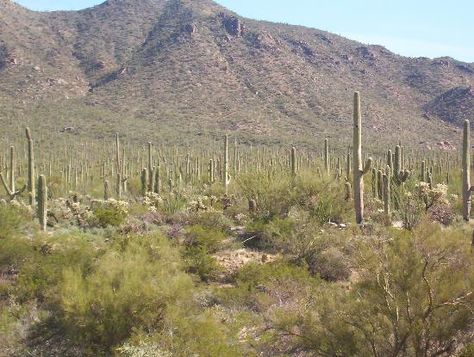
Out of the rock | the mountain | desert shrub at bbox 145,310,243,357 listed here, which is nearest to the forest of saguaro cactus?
desert shrub at bbox 145,310,243,357

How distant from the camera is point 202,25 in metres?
89.1

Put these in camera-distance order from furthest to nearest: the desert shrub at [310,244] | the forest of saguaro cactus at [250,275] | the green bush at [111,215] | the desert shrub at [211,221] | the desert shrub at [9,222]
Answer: the green bush at [111,215], the desert shrub at [211,221], the desert shrub at [9,222], the desert shrub at [310,244], the forest of saguaro cactus at [250,275]

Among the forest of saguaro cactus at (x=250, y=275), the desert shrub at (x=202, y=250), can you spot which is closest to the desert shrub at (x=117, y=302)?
the forest of saguaro cactus at (x=250, y=275)

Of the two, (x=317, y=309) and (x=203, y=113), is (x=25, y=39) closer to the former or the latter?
(x=203, y=113)

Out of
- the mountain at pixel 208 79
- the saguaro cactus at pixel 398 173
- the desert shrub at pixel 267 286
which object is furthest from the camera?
the mountain at pixel 208 79

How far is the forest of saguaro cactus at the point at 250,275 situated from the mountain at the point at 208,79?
40978mm

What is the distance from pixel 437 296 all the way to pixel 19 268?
9557 millimetres

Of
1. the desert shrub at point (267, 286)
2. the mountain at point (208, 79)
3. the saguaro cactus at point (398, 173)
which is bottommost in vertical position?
the desert shrub at point (267, 286)

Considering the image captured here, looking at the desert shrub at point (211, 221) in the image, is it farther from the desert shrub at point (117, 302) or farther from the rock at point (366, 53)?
the rock at point (366, 53)

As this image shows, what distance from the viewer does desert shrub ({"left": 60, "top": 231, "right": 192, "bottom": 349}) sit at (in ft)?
29.0

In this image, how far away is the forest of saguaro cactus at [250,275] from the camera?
7.11 metres

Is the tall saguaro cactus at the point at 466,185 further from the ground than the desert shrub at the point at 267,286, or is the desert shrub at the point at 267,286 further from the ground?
the tall saguaro cactus at the point at 466,185

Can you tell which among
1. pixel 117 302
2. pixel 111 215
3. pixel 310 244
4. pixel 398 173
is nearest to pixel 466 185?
pixel 398 173

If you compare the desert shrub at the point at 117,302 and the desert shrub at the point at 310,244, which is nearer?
the desert shrub at the point at 117,302
